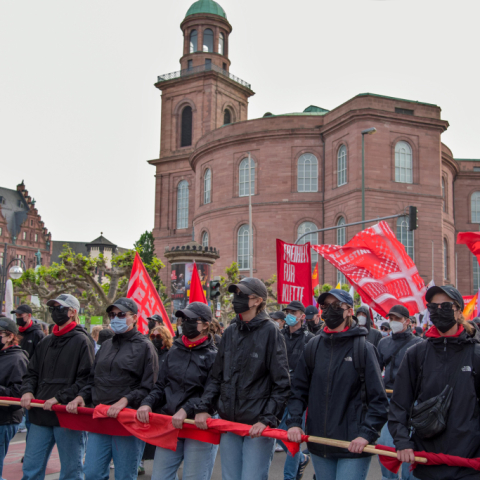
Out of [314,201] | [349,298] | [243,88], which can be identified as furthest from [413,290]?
[243,88]

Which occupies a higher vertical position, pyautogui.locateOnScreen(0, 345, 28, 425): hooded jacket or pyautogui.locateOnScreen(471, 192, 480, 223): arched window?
pyautogui.locateOnScreen(471, 192, 480, 223): arched window

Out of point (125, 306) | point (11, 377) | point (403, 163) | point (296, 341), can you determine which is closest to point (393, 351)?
point (296, 341)

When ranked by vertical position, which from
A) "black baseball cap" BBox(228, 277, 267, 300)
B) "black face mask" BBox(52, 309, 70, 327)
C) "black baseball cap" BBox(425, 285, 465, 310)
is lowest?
"black face mask" BBox(52, 309, 70, 327)

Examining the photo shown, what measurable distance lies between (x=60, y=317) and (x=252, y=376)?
2.29m

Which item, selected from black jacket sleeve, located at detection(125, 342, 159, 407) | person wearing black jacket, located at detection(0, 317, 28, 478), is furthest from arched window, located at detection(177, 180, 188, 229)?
black jacket sleeve, located at detection(125, 342, 159, 407)

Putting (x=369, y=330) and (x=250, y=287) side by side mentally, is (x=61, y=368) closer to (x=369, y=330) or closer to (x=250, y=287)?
(x=250, y=287)

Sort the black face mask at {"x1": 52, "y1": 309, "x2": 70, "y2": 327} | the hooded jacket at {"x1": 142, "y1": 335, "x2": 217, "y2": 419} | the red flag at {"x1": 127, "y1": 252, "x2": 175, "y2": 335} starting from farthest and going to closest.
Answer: the red flag at {"x1": 127, "y1": 252, "x2": 175, "y2": 335} < the black face mask at {"x1": 52, "y1": 309, "x2": 70, "y2": 327} < the hooded jacket at {"x1": 142, "y1": 335, "x2": 217, "y2": 419}

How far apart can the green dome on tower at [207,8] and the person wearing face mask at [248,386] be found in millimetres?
63248

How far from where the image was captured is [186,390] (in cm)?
518

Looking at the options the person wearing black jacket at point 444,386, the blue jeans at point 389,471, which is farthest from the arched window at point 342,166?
the person wearing black jacket at point 444,386

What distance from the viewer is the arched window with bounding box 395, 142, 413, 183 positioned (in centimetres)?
3819

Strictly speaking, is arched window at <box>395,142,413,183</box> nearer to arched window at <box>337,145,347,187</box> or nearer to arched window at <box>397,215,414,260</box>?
arched window at <box>397,215,414,260</box>

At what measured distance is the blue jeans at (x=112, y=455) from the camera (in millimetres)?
5293

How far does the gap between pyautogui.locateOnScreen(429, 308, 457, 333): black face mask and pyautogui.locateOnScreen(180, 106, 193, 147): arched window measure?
56087 mm
